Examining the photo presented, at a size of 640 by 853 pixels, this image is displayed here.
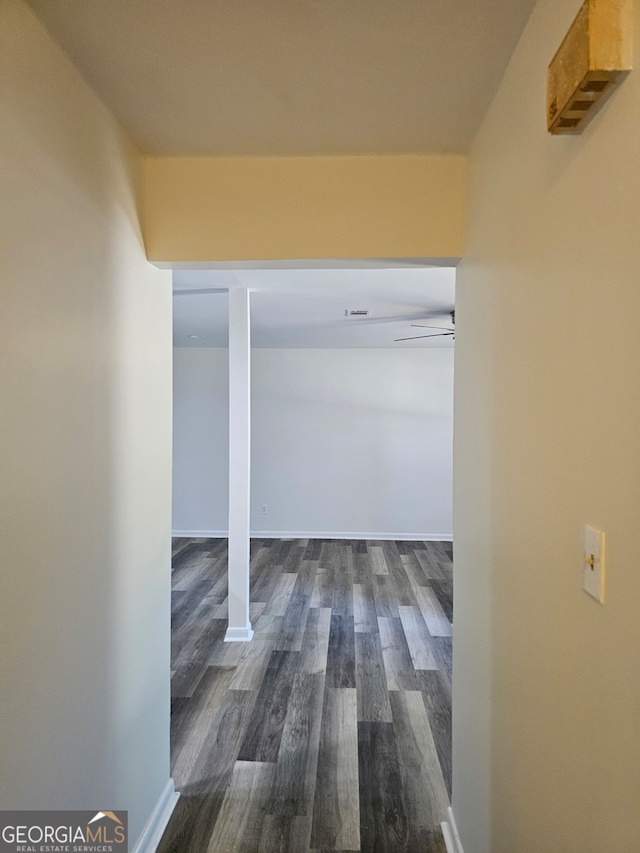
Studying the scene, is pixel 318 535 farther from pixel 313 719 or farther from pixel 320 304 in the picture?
pixel 313 719

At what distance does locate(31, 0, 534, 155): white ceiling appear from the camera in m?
1.14

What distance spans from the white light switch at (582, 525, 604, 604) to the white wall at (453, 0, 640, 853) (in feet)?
0.07

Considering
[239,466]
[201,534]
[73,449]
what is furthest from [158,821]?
[201,534]

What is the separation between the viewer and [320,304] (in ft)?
13.9

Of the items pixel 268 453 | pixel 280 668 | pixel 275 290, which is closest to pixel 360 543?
pixel 268 453

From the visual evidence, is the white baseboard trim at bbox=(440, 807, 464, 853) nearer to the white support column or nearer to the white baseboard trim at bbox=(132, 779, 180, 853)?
the white baseboard trim at bbox=(132, 779, 180, 853)

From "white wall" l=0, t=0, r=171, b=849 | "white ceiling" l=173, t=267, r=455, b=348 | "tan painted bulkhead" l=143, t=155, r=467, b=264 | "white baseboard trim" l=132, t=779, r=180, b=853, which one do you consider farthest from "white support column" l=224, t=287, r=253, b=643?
"tan painted bulkhead" l=143, t=155, r=467, b=264

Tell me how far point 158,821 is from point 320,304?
341cm

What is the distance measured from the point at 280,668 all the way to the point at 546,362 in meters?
2.95

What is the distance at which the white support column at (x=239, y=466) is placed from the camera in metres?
3.85

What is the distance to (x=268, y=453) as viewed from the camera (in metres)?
7.04

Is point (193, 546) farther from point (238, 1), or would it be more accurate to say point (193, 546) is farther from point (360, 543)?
point (238, 1)

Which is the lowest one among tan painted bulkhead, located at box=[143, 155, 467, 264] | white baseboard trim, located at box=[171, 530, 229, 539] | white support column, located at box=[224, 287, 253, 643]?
white baseboard trim, located at box=[171, 530, 229, 539]

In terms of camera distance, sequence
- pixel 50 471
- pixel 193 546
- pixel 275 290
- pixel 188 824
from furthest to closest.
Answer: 1. pixel 193 546
2. pixel 275 290
3. pixel 188 824
4. pixel 50 471
